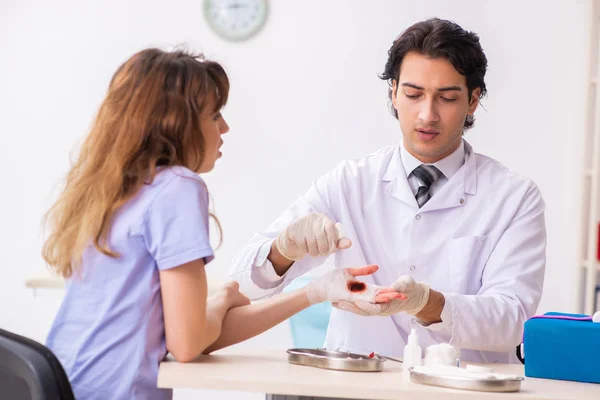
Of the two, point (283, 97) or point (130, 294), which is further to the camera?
point (283, 97)

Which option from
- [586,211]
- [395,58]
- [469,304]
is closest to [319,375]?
[469,304]

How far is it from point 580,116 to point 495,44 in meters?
0.50

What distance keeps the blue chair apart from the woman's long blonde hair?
1.39 metres

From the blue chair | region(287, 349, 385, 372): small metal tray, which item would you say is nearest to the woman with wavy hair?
region(287, 349, 385, 372): small metal tray

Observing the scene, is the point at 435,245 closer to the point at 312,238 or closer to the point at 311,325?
the point at 312,238

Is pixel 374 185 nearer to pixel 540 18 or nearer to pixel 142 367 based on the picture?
pixel 142 367

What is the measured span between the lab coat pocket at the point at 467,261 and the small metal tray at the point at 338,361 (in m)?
0.56

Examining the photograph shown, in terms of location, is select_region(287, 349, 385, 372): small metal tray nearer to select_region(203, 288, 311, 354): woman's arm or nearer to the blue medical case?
select_region(203, 288, 311, 354): woman's arm

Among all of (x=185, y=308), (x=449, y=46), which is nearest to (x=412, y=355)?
(x=185, y=308)

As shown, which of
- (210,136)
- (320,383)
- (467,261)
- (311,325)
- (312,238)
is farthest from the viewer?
(311,325)

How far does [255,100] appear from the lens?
3.67m

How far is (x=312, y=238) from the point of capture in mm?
1756

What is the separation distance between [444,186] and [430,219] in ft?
0.31

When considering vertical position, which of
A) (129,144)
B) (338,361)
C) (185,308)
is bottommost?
(338,361)
